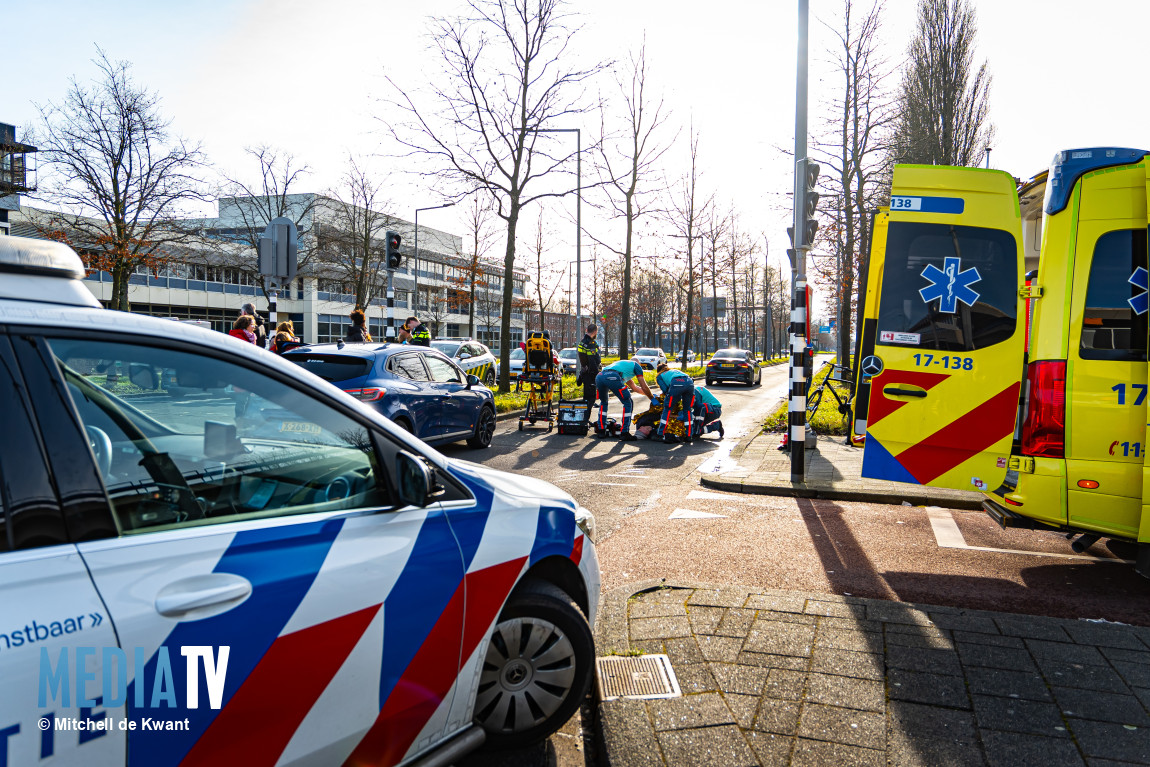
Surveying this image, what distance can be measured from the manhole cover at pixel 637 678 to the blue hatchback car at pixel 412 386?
528 cm

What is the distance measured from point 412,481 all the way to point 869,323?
424 cm

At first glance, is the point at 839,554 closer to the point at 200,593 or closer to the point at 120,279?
the point at 200,593

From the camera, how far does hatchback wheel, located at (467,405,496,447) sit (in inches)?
444

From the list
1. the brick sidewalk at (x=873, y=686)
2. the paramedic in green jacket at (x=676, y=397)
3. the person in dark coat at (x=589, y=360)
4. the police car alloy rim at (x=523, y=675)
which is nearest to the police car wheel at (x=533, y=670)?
the police car alloy rim at (x=523, y=675)

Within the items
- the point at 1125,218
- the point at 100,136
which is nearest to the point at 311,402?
the point at 1125,218

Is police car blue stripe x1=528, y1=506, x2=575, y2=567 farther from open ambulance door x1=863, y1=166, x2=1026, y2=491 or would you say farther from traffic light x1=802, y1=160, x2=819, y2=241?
traffic light x1=802, y1=160, x2=819, y2=241

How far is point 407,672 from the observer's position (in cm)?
214

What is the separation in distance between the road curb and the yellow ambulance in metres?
2.05

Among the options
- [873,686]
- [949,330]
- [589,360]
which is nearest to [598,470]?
[949,330]

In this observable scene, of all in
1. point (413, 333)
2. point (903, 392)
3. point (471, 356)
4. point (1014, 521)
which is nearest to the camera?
point (1014, 521)

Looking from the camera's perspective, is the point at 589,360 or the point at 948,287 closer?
the point at 948,287

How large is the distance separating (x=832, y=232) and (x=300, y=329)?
5061 centimetres

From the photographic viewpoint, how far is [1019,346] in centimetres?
515

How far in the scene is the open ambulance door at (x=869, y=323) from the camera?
17.9 ft
